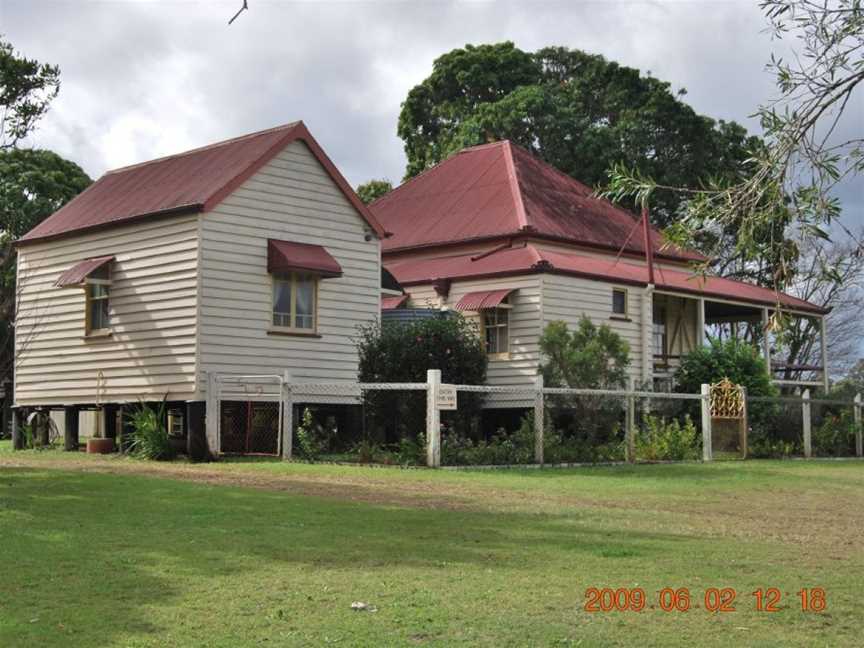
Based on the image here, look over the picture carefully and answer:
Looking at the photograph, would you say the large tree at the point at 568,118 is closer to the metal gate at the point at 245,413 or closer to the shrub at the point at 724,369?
the shrub at the point at 724,369

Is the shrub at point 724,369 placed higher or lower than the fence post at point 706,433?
higher

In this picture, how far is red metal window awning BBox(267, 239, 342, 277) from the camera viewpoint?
24.1m

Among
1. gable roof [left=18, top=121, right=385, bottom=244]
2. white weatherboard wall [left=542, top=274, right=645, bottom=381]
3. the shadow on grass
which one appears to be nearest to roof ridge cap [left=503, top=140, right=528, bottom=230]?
white weatherboard wall [left=542, top=274, right=645, bottom=381]

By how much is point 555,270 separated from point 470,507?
14.6 metres

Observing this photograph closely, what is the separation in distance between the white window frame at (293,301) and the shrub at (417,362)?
77.7 inches

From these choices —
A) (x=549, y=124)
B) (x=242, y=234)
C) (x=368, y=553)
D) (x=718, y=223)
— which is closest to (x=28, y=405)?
(x=242, y=234)

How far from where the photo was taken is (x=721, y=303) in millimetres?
34219

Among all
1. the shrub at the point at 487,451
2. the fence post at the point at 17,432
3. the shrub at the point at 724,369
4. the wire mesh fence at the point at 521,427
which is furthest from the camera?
the shrub at the point at 724,369

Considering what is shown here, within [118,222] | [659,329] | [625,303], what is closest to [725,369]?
[625,303]

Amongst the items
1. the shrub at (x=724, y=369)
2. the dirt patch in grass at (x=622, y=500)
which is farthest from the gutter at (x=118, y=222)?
the shrub at (x=724, y=369)

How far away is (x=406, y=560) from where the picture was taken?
9.77 meters

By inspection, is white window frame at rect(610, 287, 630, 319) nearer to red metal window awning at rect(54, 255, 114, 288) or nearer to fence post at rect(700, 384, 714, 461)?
fence post at rect(700, 384, 714, 461)

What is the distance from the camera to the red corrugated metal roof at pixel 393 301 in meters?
30.4
